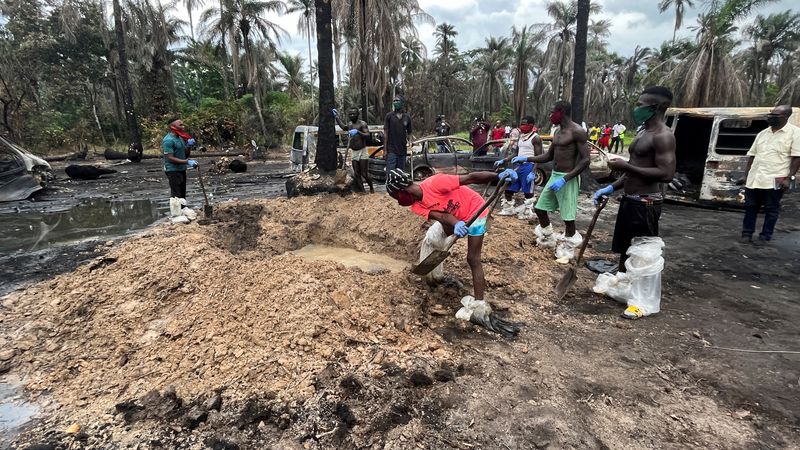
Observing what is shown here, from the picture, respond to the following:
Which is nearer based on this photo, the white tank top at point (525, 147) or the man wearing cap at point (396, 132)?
the white tank top at point (525, 147)

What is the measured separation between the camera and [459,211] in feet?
10.6

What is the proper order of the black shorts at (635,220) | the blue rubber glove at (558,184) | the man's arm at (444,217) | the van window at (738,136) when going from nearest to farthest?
the man's arm at (444,217) < the black shorts at (635,220) < the blue rubber glove at (558,184) < the van window at (738,136)

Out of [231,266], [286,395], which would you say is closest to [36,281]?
[231,266]

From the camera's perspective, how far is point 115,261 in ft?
15.0

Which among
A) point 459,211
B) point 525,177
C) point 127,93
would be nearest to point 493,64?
point 127,93

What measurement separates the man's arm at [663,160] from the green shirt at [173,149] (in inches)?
250

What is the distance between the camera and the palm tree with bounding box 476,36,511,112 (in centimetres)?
3228

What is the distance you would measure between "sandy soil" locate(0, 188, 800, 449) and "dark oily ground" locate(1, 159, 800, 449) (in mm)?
11

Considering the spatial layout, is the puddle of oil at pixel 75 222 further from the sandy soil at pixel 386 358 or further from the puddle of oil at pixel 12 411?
the puddle of oil at pixel 12 411

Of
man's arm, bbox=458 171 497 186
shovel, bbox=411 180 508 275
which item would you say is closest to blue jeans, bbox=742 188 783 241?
shovel, bbox=411 180 508 275

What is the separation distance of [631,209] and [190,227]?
5722 mm

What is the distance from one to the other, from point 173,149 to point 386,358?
551 cm

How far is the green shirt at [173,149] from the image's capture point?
633 centimetres

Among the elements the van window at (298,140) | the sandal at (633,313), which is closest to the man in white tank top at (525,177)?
the sandal at (633,313)
